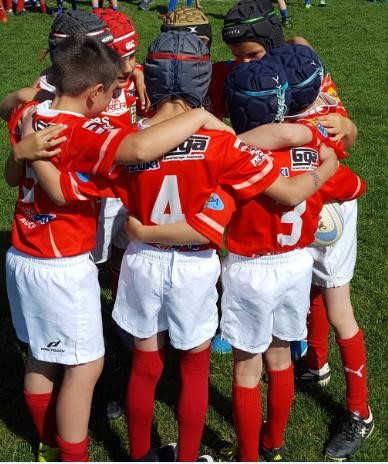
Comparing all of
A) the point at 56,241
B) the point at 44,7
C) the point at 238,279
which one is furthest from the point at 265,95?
the point at 44,7

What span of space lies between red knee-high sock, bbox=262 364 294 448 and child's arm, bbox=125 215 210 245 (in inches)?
33.1

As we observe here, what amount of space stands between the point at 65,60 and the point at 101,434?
2081mm

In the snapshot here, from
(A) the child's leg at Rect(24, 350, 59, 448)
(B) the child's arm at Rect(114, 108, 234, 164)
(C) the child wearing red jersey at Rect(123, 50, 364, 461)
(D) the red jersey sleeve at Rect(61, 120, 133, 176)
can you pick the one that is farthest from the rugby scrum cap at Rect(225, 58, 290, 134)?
(A) the child's leg at Rect(24, 350, 59, 448)

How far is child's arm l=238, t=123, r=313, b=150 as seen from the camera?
9.11ft

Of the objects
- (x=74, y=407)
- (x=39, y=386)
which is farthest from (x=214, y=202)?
(x=39, y=386)

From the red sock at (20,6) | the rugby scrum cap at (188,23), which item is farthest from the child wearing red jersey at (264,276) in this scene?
the red sock at (20,6)

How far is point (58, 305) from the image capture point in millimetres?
2975

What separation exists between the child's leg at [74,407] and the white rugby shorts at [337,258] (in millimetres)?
1197

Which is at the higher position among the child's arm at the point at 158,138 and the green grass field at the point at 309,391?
the child's arm at the point at 158,138

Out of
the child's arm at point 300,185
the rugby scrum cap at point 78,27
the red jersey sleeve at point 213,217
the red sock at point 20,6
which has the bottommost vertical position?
the red sock at point 20,6

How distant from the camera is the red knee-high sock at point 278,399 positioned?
3.23m

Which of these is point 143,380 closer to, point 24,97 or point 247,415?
point 247,415

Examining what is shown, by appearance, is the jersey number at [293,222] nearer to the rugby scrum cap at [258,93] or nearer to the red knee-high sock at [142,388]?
the rugby scrum cap at [258,93]

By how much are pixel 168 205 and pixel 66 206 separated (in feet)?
1.54
